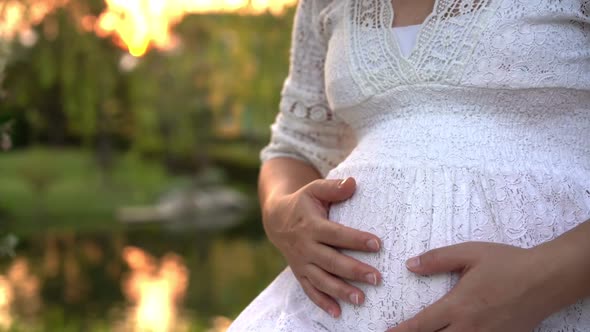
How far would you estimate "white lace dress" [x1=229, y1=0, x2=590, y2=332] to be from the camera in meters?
0.74

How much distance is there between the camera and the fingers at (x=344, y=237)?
2.51 feet

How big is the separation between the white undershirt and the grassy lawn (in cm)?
1086

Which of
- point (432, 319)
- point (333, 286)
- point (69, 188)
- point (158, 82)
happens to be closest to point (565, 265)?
point (432, 319)

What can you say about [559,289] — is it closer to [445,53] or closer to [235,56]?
[445,53]

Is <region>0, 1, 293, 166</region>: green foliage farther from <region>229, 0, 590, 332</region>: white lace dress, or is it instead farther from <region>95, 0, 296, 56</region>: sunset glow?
<region>229, 0, 590, 332</region>: white lace dress

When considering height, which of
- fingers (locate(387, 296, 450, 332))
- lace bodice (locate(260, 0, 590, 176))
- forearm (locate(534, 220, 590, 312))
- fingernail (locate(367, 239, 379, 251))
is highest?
lace bodice (locate(260, 0, 590, 176))

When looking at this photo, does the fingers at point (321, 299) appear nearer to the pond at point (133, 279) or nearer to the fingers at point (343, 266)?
the fingers at point (343, 266)

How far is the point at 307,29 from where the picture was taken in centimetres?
108

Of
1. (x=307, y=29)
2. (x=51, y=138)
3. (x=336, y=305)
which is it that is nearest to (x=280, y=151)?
(x=307, y=29)

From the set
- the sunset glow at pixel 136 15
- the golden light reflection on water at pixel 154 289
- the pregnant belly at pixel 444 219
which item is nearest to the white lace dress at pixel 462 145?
the pregnant belly at pixel 444 219

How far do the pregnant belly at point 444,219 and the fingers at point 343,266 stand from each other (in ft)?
0.05

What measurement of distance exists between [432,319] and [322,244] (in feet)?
0.57

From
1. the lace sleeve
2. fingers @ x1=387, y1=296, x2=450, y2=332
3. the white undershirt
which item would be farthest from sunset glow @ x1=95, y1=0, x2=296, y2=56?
fingers @ x1=387, y1=296, x2=450, y2=332

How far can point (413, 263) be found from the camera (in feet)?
2.38
